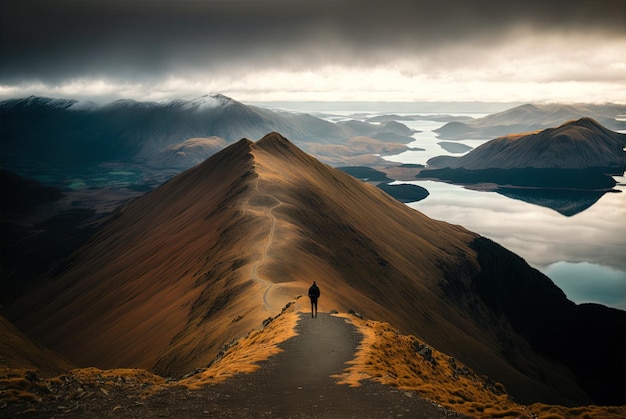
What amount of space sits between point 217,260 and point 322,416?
53360mm

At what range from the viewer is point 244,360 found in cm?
2678

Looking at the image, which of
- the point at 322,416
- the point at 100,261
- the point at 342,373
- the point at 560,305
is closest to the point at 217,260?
the point at 342,373

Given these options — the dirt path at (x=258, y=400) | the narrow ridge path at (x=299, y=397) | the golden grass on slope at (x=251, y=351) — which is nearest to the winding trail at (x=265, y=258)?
the golden grass on slope at (x=251, y=351)

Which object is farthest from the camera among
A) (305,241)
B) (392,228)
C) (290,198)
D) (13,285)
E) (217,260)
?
(13,285)

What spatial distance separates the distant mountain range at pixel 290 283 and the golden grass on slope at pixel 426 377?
536 inches

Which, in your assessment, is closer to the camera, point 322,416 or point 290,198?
point 322,416

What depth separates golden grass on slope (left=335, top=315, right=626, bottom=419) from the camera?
22812 millimetres

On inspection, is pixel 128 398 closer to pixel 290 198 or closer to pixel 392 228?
pixel 290 198

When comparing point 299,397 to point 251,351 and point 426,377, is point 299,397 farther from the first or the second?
point 426,377

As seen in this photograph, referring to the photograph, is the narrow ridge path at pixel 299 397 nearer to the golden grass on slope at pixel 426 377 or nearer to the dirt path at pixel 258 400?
the dirt path at pixel 258 400

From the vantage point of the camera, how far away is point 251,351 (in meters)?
29.4

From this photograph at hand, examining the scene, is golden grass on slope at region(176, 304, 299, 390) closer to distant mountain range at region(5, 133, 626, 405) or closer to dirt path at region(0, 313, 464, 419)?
dirt path at region(0, 313, 464, 419)

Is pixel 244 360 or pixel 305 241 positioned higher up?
pixel 244 360

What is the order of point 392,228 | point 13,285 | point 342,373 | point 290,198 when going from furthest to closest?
point 13,285
point 392,228
point 290,198
point 342,373
